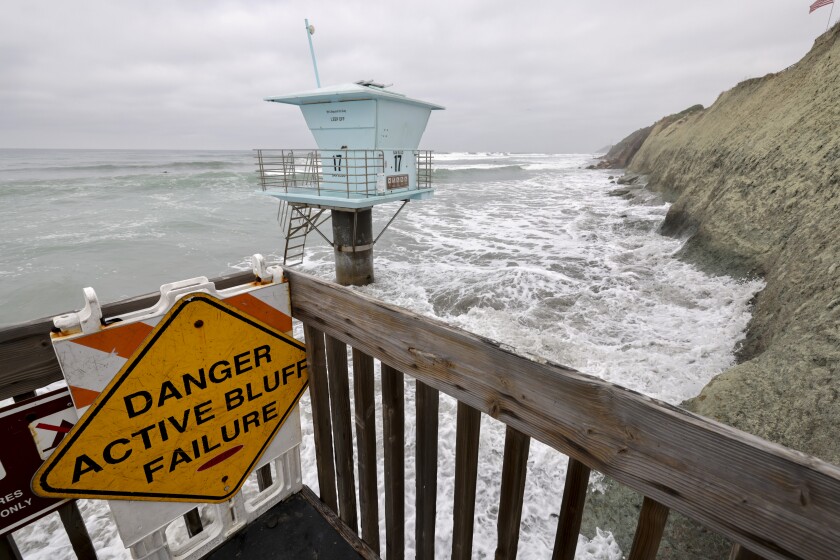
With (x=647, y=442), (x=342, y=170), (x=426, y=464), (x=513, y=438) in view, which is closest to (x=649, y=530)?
(x=647, y=442)

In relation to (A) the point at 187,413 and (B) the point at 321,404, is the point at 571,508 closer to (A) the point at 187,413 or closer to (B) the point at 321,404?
(B) the point at 321,404

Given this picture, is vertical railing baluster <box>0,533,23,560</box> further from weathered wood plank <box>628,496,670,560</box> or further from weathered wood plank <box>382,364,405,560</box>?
weathered wood plank <box>628,496,670,560</box>

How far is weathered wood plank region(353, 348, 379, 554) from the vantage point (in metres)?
2.03

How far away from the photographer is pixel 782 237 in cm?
796

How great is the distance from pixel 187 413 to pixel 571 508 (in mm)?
1828

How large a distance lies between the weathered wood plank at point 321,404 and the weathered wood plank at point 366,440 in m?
0.32

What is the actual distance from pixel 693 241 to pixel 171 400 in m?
13.8

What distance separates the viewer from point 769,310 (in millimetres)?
6465

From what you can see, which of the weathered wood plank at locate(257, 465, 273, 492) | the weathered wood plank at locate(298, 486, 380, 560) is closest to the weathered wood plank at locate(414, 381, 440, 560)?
the weathered wood plank at locate(298, 486, 380, 560)

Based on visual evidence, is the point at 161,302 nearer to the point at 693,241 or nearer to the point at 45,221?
the point at 693,241

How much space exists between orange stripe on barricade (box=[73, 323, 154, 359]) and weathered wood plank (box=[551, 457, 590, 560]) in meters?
1.82

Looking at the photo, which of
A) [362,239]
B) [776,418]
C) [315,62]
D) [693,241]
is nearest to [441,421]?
[776,418]

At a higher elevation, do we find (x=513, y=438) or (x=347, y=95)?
(x=347, y=95)

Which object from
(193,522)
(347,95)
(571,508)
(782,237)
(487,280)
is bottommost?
(487,280)
